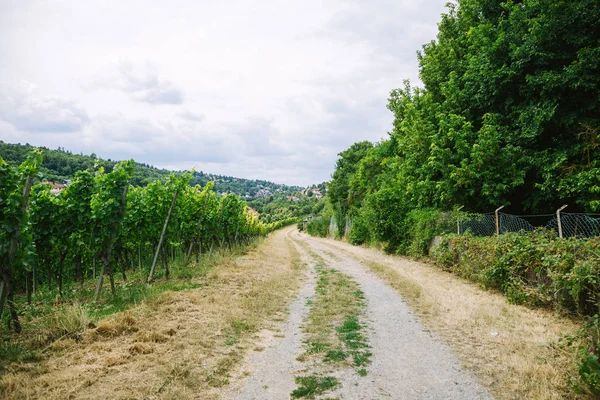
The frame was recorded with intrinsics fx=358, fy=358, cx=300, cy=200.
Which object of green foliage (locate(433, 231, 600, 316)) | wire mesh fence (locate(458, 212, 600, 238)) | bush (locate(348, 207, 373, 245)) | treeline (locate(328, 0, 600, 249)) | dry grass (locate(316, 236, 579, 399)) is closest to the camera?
dry grass (locate(316, 236, 579, 399))

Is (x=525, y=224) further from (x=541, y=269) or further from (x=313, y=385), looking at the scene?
(x=313, y=385)

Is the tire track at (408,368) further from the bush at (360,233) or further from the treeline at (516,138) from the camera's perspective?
the bush at (360,233)

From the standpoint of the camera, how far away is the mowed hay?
3.84 metres

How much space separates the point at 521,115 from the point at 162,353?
1374 centimetres

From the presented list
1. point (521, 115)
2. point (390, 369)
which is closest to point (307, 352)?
point (390, 369)

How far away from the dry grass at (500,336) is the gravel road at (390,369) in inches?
11.8

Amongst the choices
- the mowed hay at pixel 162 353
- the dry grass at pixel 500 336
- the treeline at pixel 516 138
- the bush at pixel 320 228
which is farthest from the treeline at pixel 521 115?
the bush at pixel 320 228

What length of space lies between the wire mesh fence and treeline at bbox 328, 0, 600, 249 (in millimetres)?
994

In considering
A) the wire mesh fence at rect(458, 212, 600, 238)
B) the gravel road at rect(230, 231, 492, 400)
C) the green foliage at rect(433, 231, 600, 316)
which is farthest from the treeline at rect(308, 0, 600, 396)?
the gravel road at rect(230, 231, 492, 400)

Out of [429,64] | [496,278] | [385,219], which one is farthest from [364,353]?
[429,64]

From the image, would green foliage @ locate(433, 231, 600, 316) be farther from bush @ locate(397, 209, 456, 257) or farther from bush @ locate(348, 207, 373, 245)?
bush @ locate(348, 207, 373, 245)

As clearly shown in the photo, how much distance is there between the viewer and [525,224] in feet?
35.6

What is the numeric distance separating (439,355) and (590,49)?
486 inches

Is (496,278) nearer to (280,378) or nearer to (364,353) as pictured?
(364,353)
